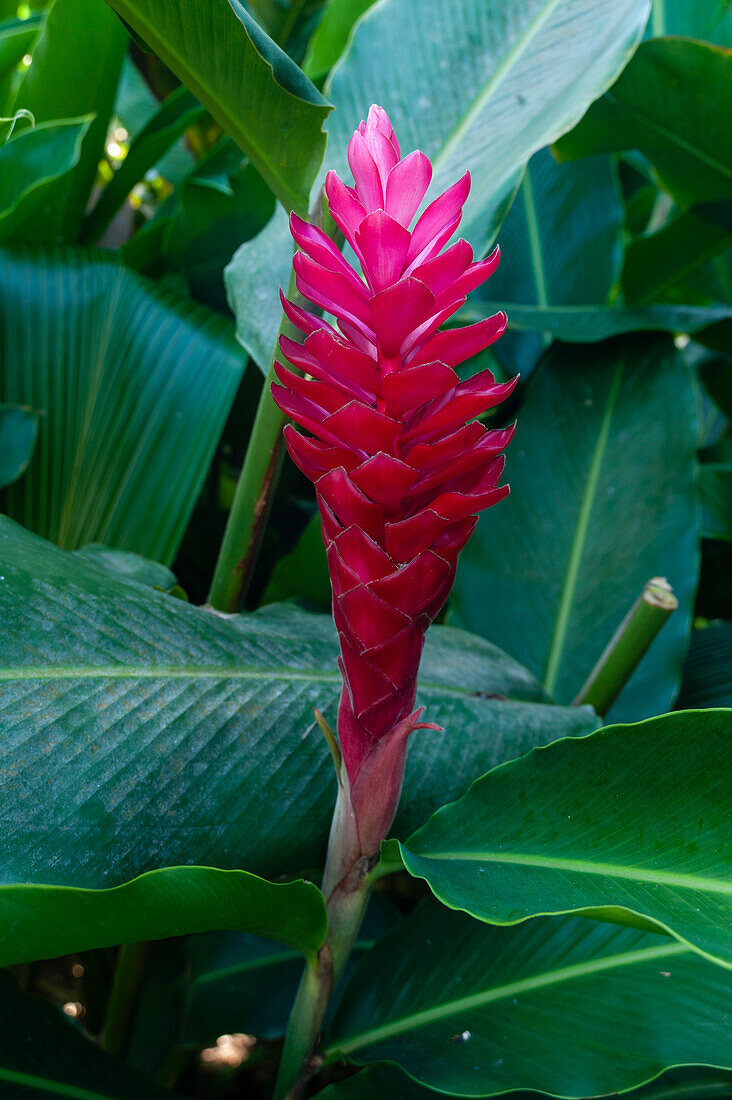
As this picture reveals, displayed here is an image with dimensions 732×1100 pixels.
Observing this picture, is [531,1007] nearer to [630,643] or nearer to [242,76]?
[630,643]

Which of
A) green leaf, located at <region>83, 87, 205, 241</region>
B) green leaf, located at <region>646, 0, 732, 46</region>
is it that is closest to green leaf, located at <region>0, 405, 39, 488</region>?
green leaf, located at <region>83, 87, 205, 241</region>

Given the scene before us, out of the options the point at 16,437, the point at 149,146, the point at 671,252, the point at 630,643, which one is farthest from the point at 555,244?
the point at 16,437

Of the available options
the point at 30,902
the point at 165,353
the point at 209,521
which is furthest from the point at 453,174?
the point at 30,902

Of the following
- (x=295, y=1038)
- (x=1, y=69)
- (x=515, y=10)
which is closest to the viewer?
(x=295, y=1038)

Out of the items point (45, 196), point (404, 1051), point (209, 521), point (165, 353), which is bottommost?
point (404, 1051)

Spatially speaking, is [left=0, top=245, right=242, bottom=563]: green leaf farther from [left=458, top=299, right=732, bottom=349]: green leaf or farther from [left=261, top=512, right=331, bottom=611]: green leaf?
[left=458, top=299, right=732, bottom=349]: green leaf

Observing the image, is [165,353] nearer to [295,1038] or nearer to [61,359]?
[61,359]
